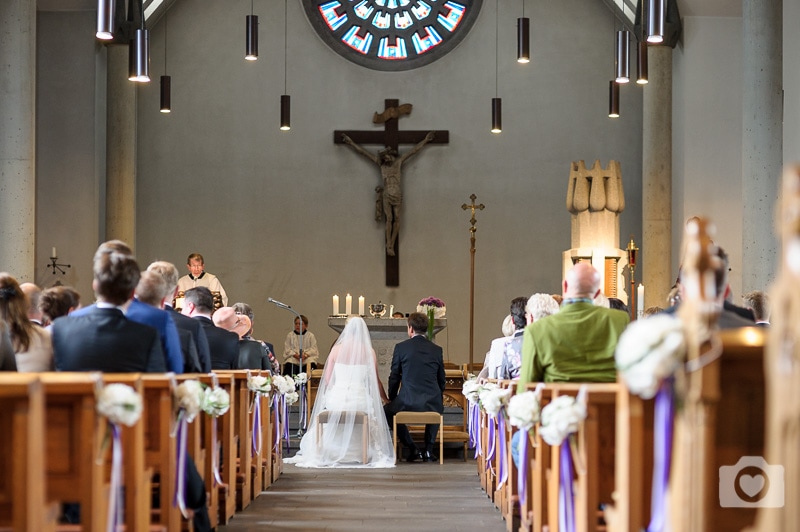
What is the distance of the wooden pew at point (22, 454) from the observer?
2.82 metres

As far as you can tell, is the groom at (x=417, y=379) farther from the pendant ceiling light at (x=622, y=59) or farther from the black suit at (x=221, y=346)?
the pendant ceiling light at (x=622, y=59)

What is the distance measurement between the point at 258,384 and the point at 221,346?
0.34m

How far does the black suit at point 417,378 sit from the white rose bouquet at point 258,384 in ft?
8.45

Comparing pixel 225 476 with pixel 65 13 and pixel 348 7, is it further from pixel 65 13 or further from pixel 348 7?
pixel 348 7

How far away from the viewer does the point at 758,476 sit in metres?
2.88

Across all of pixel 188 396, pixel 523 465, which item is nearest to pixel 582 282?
pixel 523 465

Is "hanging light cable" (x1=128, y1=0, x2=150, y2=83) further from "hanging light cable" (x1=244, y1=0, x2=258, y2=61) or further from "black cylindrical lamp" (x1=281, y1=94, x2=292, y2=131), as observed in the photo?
"black cylindrical lamp" (x1=281, y1=94, x2=292, y2=131)

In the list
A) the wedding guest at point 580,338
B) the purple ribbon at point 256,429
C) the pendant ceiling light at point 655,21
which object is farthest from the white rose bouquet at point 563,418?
→ the pendant ceiling light at point 655,21

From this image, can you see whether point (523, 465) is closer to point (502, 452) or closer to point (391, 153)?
point (502, 452)

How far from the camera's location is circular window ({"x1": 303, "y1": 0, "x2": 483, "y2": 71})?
15.9m

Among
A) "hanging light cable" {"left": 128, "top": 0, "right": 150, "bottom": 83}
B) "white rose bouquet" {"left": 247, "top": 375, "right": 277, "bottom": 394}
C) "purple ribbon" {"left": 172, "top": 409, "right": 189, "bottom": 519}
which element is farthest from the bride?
"purple ribbon" {"left": 172, "top": 409, "right": 189, "bottom": 519}

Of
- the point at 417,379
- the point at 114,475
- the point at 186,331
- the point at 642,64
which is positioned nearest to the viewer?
the point at 114,475

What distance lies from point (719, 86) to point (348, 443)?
767 centimetres

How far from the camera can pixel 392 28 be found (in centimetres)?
1609
